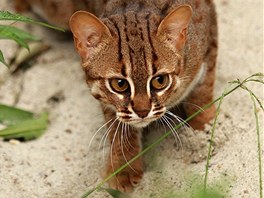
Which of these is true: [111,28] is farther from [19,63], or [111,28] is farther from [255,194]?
[19,63]

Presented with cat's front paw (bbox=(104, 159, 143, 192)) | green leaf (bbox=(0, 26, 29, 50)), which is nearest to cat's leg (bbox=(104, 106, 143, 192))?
cat's front paw (bbox=(104, 159, 143, 192))

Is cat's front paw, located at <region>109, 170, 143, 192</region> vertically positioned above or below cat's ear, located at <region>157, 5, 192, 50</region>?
below

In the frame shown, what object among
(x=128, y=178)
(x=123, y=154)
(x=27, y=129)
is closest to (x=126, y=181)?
(x=128, y=178)

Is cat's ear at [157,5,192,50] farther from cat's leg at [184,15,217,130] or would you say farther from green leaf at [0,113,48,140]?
green leaf at [0,113,48,140]

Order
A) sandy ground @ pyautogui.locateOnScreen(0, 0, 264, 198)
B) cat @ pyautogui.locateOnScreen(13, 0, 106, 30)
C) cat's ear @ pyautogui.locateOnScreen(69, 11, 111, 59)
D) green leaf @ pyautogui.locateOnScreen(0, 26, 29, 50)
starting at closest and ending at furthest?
green leaf @ pyautogui.locateOnScreen(0, 26, 29, 50), cat's ear @ pyautogui.locateOnScreen(69, 11, 111, 59), sandy ground @ pyautogui.locateOnScreen(0, 0, 264, 198), cat @ pyautogui.locateOnScreen(13, 0, 106, 30)

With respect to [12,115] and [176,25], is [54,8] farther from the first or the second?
[176,25]

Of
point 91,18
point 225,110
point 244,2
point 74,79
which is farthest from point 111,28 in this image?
point 244,2

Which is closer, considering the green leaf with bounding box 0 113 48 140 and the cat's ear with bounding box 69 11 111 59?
the cat's ear with bounding box 69 11 111 59
